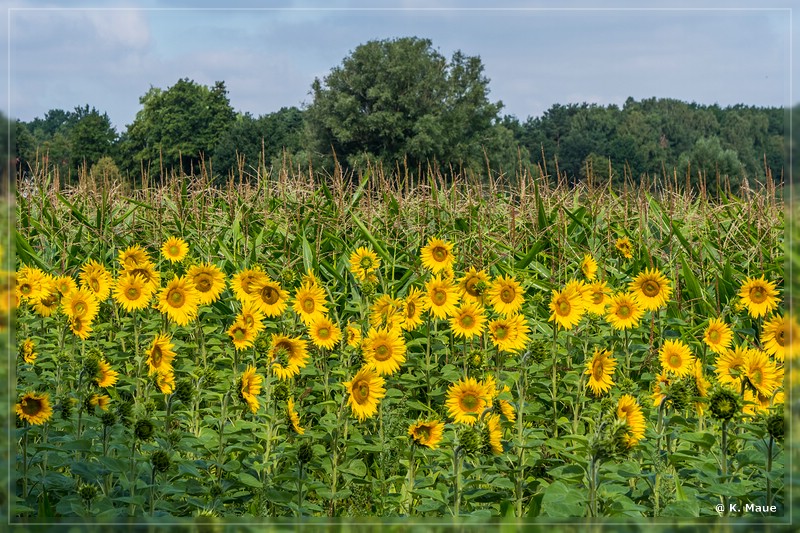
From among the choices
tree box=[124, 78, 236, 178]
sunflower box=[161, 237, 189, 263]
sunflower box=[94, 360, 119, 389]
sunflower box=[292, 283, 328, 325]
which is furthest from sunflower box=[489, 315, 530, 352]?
tree box=[124, 78, 236, 178]

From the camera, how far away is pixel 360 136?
33.5 m

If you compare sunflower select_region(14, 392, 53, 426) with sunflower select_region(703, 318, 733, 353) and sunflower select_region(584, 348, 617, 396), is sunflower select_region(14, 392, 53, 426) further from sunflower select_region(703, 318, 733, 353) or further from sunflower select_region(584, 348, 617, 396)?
sunflower select_region(703, 318, 733, 353)

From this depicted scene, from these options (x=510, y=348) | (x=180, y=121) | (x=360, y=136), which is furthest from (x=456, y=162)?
(x=510, y=348)

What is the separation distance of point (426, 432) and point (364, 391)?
0.73 feet

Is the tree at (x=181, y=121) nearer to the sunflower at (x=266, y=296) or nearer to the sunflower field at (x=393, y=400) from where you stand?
the sunflower field at (x=393, y=400)

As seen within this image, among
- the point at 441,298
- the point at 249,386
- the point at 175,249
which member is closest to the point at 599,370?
the point at 441,298

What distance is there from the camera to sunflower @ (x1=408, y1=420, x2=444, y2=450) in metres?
2.18

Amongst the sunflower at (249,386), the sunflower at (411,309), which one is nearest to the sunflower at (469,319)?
the sunflower at (411,309)

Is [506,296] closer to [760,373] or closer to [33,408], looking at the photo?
[760,373]

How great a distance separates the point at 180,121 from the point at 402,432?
39571 mm

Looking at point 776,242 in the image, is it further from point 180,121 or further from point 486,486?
point 180,121

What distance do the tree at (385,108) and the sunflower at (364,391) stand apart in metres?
29.5

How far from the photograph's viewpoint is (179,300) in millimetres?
2689

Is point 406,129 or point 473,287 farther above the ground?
point 406,129
